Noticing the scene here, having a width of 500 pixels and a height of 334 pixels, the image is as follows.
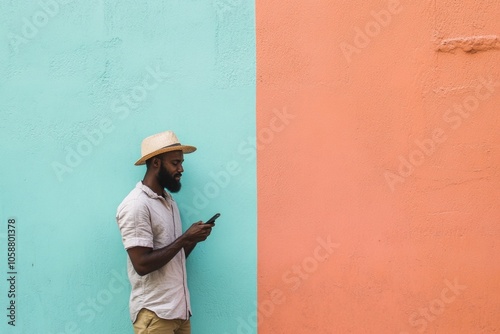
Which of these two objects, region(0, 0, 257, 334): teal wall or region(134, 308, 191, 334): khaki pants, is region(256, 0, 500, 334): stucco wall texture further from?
region(134, 308, 191, 334): khaki pants

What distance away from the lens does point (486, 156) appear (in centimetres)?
425

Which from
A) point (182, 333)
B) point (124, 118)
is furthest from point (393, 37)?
point (182, 333)

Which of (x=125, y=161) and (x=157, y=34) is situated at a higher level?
(x=157, y=34)

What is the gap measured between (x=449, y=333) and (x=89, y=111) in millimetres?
2658

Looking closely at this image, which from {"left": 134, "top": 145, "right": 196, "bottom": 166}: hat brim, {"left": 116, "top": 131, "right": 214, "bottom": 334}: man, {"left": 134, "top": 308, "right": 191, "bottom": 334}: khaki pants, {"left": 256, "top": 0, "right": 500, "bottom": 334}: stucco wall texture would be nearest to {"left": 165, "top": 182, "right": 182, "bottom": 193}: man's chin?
{"left": 116, "top": 131, "right": 214, "bottom": 334}: man

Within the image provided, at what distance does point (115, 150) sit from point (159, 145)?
48 centimetres

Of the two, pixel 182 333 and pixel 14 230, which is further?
pixel 14 230

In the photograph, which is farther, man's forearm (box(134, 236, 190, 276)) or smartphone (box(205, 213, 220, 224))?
smartphone (box(205, 213, 220, 224))

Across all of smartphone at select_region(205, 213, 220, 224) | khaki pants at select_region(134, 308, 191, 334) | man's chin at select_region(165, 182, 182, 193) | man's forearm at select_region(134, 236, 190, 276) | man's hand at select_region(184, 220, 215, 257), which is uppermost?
man's chin at select_region(165, 182, 182, 193)

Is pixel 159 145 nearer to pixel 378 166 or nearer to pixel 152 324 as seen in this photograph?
pixel 152 324

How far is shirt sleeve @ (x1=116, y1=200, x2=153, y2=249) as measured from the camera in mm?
3818

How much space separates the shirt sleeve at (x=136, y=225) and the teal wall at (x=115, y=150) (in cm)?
50

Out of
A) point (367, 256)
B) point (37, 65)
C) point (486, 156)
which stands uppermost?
point (37, 65)

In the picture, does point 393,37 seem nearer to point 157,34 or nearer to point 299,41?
point 299,41
